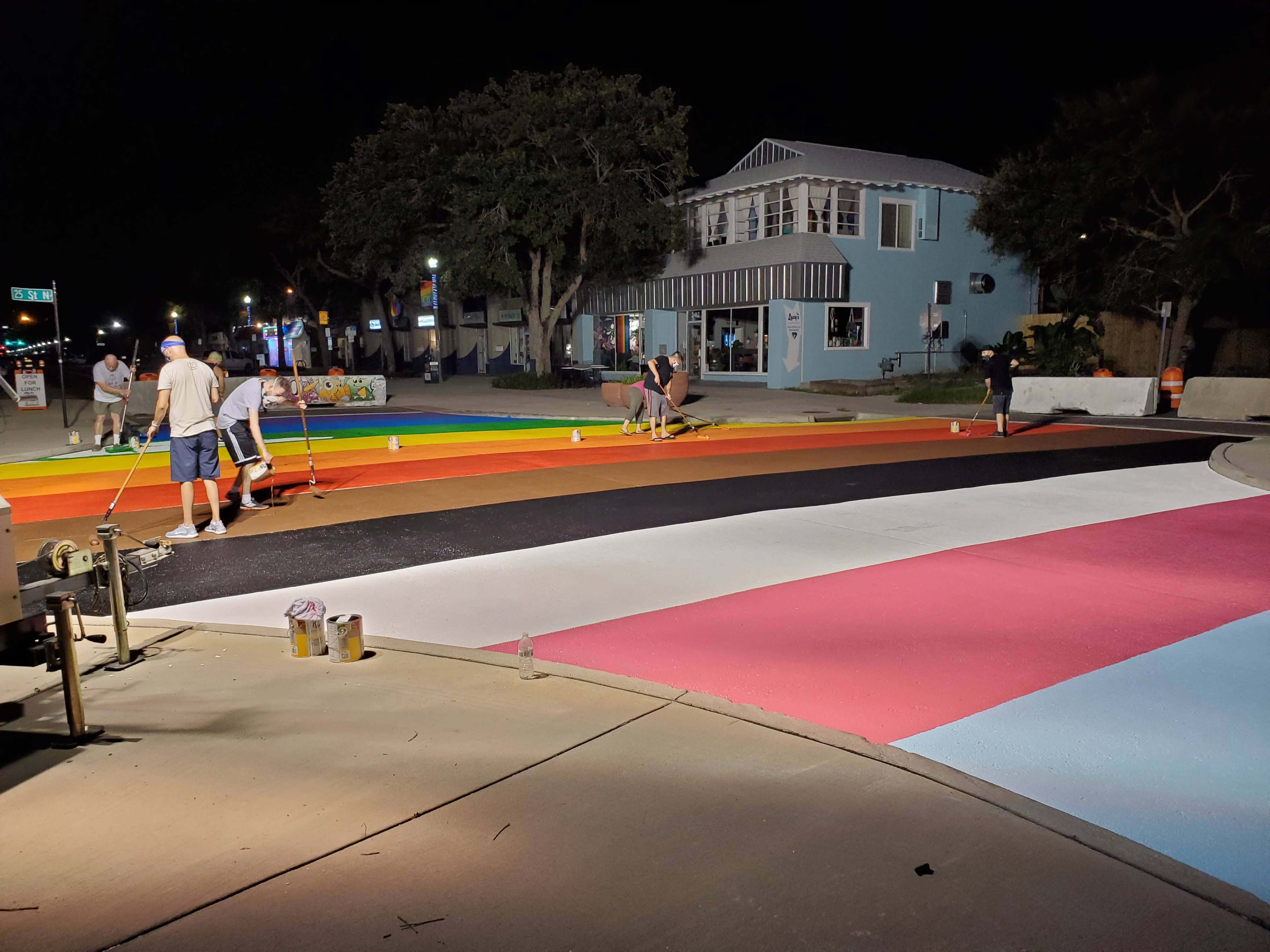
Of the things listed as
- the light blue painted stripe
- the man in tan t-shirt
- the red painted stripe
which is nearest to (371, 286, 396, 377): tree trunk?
the man in tan t-shirt

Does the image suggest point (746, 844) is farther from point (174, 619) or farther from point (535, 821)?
point (174, 619)

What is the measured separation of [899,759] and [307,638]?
3.62 meters

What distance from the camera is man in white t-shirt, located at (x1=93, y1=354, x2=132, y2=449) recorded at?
16812 millimetres

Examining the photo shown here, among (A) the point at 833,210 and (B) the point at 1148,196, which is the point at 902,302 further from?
(B) the point at 1148,196

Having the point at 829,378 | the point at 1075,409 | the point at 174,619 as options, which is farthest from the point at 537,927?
the point at 829,378

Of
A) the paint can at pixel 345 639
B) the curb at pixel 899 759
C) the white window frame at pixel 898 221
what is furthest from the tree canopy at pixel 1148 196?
the paint can at pixel 345 639

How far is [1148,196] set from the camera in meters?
30.6

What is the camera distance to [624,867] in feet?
10.8

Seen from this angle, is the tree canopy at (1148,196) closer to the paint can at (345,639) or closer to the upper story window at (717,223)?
the upper story window at (717,223)

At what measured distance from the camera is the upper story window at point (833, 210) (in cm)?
3256

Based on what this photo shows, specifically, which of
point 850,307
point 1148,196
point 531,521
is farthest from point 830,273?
point 531,521

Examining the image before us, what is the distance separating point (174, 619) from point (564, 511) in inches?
190

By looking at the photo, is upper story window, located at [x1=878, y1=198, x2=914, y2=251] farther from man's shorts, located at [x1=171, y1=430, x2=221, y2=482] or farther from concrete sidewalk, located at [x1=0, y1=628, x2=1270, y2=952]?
concrete sidewalk, located at [x1=0, y1=628, x2=1270, y2=952]

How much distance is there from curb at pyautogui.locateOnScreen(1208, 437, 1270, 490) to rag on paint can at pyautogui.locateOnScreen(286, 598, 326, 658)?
11830 mm
